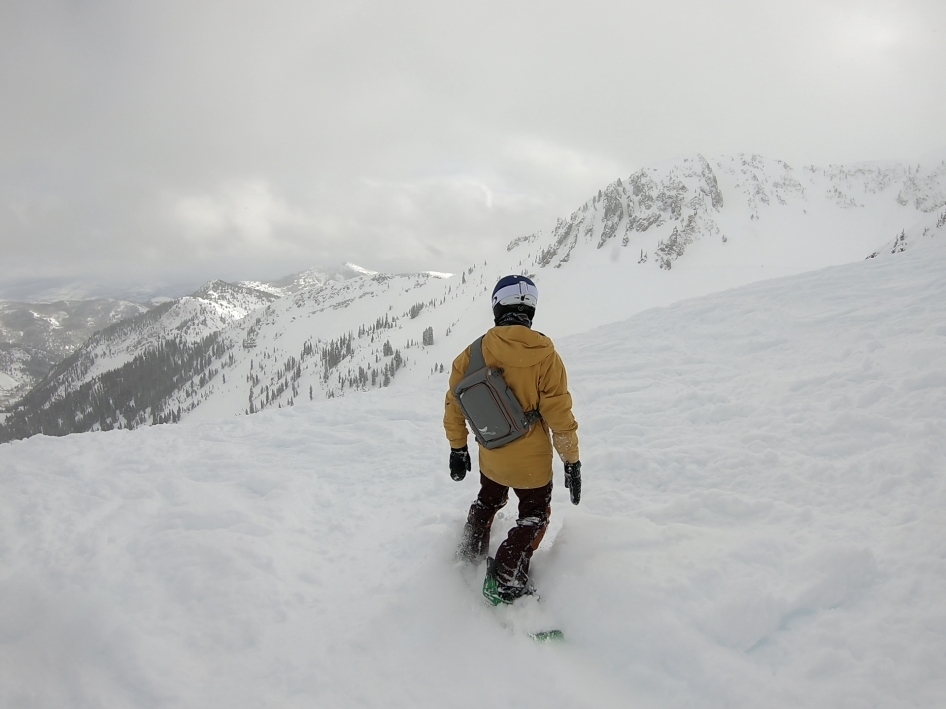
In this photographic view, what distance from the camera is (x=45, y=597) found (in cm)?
366

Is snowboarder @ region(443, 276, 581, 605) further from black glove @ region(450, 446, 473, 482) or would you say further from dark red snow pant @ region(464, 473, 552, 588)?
black glove @ region(450, 446, 473, 482)

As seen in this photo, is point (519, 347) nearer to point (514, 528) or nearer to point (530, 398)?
point (530, 398)

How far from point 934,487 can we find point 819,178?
194 meters

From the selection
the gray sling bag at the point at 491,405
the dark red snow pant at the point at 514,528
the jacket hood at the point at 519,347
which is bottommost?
the dark red snow pant at the point at 514,528

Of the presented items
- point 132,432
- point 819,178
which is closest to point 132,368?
point 132,432

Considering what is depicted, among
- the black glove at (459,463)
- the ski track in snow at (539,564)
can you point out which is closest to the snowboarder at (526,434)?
the black glove at (459,463)

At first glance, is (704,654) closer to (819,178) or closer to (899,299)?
(899,299)

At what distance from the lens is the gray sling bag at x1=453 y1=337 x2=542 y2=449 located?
360 cm

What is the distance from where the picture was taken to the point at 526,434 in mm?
3707

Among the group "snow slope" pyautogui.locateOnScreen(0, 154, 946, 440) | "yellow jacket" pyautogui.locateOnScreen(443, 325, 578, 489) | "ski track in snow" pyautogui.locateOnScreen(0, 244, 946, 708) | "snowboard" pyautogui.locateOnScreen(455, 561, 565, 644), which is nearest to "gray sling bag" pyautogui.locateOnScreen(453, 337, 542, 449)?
"yellow jacket" pyautogui.locateOnScreen(443, 325, 578, 489)

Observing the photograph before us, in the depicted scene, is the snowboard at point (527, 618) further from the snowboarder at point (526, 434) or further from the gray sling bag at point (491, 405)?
the gray sling bag at point (491, 405)

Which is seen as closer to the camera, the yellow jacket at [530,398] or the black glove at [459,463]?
the yellow jacket at [530,398]

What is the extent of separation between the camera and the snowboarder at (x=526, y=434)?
11.9ft

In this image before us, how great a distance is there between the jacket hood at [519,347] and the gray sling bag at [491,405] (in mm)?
135
